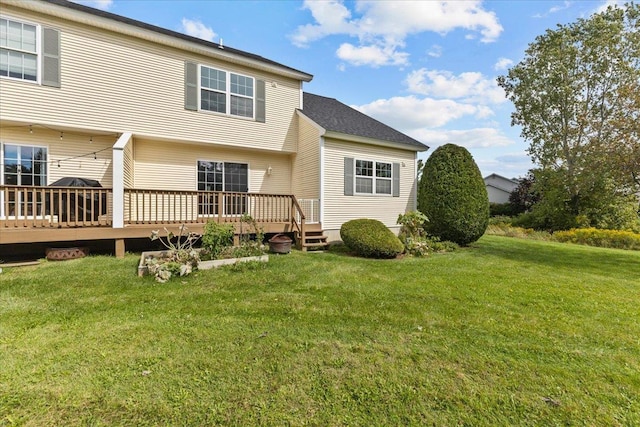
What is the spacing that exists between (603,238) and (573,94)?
31.4ft

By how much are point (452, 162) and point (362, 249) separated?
16.1ft

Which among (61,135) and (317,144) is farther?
(317,144)

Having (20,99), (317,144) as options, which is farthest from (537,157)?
(20,99)

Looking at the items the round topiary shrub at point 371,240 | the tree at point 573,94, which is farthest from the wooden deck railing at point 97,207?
the tree at point 573,94

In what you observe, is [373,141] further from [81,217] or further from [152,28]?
[81,217]

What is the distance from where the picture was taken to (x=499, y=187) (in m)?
36.0

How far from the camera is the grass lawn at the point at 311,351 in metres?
2.31

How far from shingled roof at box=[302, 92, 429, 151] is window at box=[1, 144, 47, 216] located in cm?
797

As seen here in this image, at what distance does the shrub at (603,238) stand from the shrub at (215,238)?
15993 millimetres

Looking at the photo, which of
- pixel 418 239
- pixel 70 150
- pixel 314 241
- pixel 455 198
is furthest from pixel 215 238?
pixel 455 198

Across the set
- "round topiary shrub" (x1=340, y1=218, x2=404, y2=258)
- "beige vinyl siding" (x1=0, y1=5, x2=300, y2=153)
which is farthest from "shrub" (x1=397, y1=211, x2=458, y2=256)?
"beige vinyl siding" (x1=0, y1=5, x2=300, y2=153)

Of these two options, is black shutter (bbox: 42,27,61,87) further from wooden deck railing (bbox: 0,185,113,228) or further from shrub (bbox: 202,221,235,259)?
shrub (bbox: 202,221,235,259)

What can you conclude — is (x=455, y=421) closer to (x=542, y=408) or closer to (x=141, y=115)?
(x=542, y=408)

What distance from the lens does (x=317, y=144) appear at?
1006 centimetres
